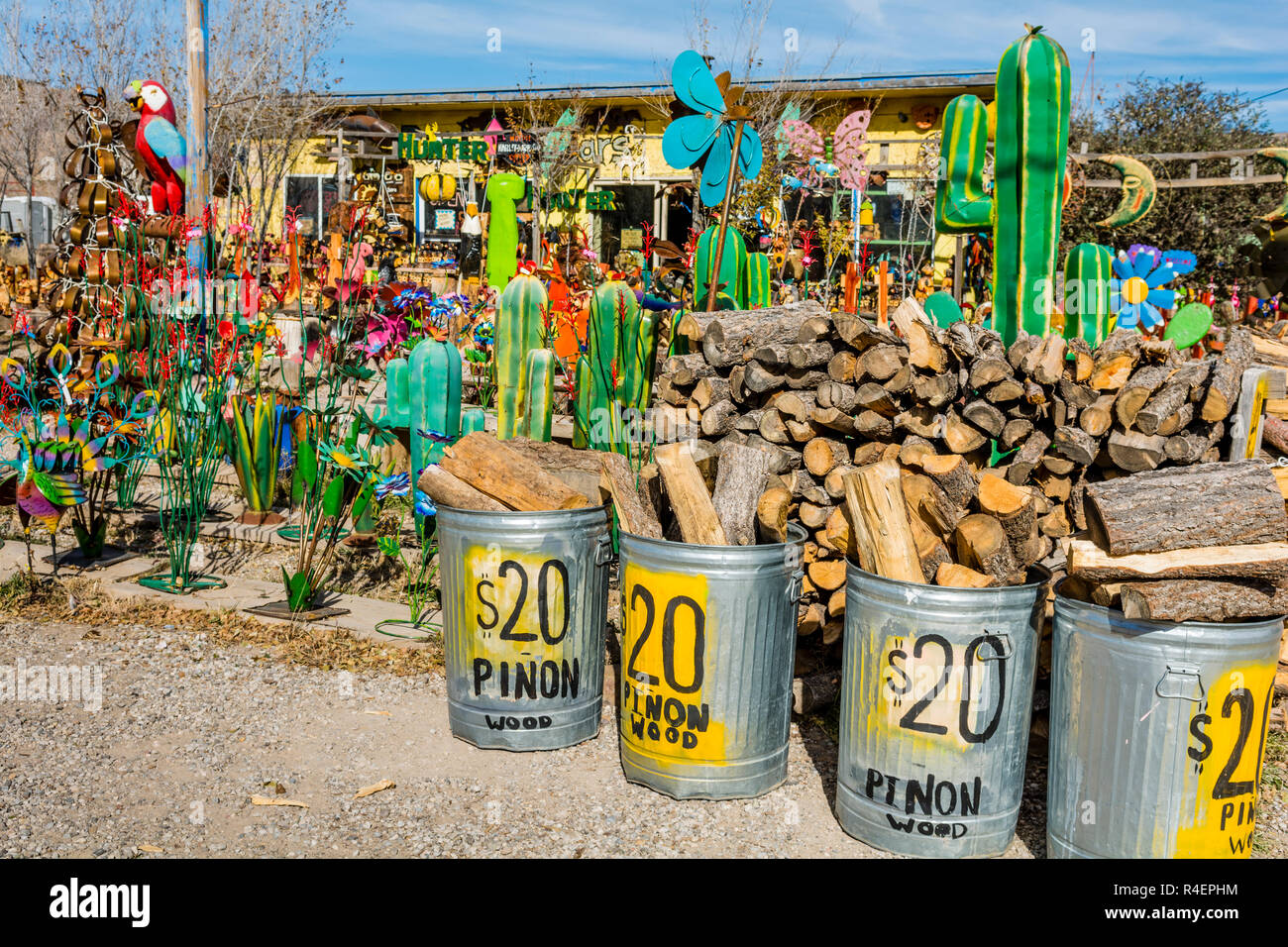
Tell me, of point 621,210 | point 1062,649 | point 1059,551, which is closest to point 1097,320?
point 1059,551

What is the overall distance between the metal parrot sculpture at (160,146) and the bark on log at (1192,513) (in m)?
5.64

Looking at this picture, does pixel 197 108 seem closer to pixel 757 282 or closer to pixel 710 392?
pixel 757 282

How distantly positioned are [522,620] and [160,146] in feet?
14.5

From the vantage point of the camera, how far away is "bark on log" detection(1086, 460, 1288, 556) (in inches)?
101

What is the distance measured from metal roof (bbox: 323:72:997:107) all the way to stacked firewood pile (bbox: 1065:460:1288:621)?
482 inches

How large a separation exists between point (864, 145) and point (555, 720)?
13.5 metres

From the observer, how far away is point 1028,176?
4.68 metres

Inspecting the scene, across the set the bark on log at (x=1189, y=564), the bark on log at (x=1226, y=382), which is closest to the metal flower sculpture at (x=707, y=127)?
the bark on log at (x=1226, y=382)

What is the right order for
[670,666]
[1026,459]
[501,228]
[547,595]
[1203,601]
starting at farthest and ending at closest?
[501,228] → [1026,459] → [547,595] → [670,666] → [1203,601]

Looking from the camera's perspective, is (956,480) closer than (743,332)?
Yes

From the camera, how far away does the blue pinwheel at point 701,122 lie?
17.5 feet

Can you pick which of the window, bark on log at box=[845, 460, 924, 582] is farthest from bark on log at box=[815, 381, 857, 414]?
the window

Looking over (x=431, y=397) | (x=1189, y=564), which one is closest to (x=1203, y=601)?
(x=1189, y=564)

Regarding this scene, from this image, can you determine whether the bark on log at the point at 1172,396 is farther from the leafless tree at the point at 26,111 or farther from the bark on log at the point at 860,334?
the leafless tree at the point at 26,111
